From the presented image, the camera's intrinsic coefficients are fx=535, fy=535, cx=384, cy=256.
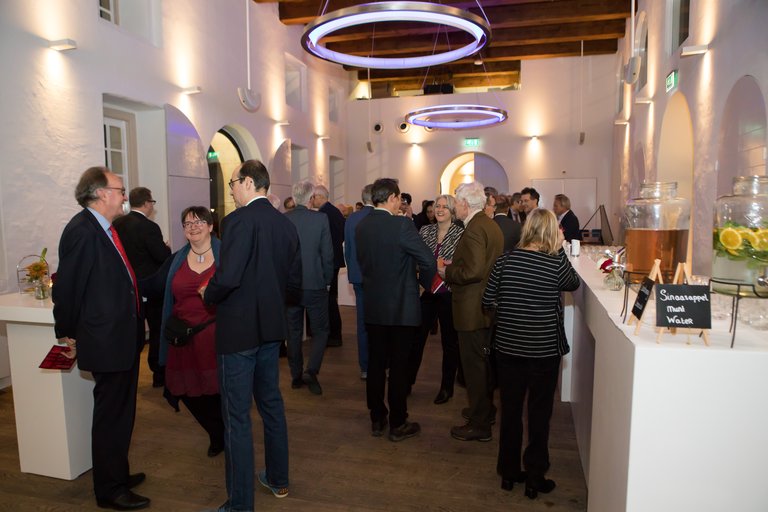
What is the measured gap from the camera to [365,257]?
3.32 metres

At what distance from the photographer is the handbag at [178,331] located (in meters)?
2.77

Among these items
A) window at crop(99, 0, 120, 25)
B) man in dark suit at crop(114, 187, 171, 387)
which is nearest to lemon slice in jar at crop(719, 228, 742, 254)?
man in dark suit at crop(114, 187, 171, 387)

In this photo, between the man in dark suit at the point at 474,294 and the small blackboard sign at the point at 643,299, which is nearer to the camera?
the small blackboard sign at the point at 643,299

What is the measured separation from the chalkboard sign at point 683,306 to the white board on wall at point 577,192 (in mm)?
10674

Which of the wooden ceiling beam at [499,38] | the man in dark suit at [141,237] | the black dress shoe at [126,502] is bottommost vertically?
the black dress shoe at [126,502]

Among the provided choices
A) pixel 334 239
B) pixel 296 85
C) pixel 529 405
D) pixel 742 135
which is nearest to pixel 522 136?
pixel 296 85

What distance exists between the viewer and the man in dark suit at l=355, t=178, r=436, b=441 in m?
3.23

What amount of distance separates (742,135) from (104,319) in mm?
4429

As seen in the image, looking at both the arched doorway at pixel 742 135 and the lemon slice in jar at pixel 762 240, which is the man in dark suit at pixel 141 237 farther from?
the arched doorway at pixel 742 135

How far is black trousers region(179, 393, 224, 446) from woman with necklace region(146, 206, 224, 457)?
0.29ft

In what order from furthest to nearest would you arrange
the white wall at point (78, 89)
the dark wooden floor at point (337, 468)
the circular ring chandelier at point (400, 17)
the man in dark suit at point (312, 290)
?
1. the circular ring chandelier at point (400, 17)
2. the white wall at point (78, 89)
3. the man in dark suit at point (312, 290)
4. the dark wooden floor at point (337, 468)

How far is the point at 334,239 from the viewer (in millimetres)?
5539

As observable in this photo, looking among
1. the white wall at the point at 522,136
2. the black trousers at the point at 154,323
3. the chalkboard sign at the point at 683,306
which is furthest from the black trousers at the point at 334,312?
the white wall at the point at 522,136

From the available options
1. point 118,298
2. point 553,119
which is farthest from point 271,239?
point 553,119
